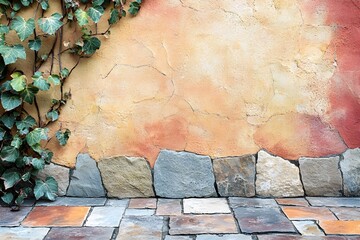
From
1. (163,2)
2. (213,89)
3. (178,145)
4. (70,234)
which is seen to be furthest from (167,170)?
(163,2)

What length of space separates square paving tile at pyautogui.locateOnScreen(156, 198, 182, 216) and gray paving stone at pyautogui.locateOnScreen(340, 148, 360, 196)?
3.20ft

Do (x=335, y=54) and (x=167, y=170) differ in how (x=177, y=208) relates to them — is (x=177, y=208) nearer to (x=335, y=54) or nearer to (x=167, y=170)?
(x=167, y=170)

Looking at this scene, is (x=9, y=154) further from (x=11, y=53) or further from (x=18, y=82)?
(x=11, y=53)

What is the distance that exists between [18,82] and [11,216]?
0.71m

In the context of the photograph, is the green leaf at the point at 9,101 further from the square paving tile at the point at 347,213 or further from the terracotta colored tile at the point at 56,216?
the square paving tile at the point at 347,213

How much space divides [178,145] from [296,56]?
33.4 inches

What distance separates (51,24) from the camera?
258cm

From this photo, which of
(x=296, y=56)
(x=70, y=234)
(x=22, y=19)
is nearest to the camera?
(x=70, y=234)

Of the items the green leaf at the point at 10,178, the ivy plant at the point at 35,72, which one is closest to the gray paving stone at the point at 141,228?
the ivy plant at the point at 35,72

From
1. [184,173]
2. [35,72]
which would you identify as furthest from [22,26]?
[184,173]

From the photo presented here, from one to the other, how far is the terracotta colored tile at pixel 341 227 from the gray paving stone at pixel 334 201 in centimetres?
27

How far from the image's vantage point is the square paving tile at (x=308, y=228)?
88.7 inches

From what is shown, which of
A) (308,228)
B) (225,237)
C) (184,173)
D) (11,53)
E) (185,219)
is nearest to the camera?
(225,237)

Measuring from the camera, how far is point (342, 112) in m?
2.77
